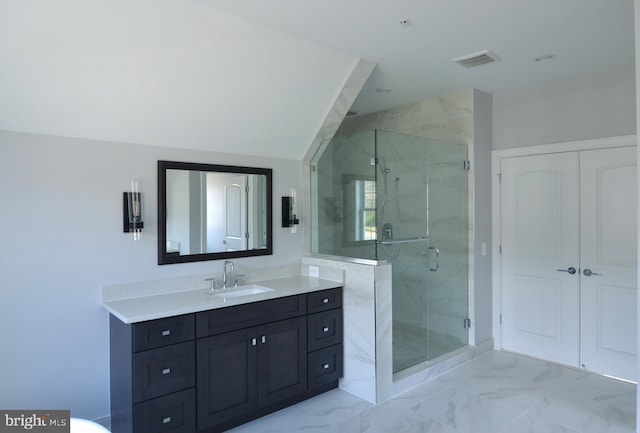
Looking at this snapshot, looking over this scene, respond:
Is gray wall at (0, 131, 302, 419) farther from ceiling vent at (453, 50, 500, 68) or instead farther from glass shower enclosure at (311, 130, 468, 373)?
ceiling vent at (453, 50, 500, 68)

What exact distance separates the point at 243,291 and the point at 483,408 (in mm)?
2042

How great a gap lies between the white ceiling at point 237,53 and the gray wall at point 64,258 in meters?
0.18

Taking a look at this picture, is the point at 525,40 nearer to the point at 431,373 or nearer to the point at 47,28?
the point at 431,373

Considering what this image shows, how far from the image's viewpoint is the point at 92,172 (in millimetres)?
2752

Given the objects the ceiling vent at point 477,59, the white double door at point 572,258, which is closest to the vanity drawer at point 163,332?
the ceiling vent at point 477,59

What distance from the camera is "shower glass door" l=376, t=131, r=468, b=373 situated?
3.65m

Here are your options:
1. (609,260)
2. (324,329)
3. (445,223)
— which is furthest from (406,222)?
(609,260)

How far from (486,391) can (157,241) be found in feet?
9.43

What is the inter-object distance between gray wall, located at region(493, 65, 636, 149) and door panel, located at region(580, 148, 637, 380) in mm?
243

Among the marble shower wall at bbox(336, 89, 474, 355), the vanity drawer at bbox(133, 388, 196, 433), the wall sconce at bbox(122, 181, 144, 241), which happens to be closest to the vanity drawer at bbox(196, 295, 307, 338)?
the vanity drawer at bbox(133, 388, 196, 433)

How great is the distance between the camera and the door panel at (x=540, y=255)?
12.8 ft

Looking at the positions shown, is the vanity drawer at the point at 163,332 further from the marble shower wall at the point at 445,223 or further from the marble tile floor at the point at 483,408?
the marble shower wall at the point at 445,223

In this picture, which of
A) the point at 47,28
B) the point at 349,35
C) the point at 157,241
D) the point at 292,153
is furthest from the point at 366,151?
the point at 47,28

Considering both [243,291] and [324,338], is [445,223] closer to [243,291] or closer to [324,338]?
[324,338]
